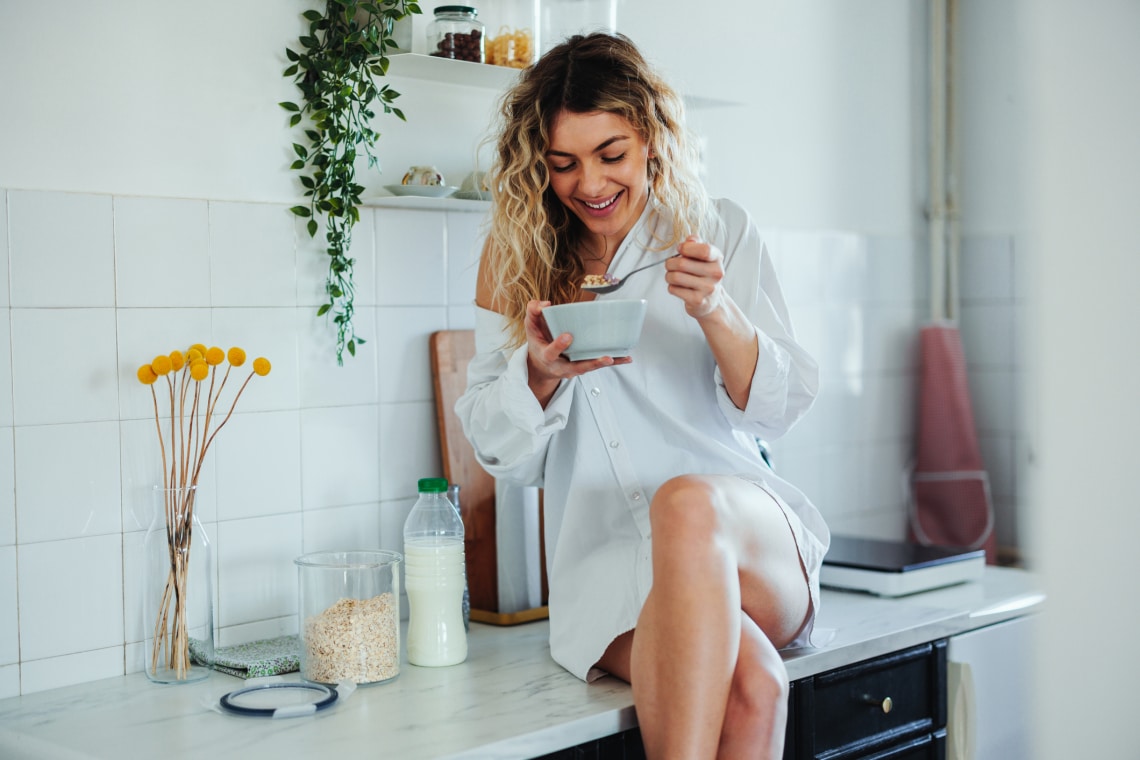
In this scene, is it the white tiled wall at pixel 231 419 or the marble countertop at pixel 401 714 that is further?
the white tiled wall at pixel 231 419

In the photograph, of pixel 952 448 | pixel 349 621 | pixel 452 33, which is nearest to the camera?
pixel 349 621

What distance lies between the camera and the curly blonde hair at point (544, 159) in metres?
1.61

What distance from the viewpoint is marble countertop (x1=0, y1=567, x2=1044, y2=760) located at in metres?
1.29

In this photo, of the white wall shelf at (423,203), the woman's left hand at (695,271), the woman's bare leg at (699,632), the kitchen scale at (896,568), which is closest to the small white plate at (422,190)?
the white wall shelf at (423,203)

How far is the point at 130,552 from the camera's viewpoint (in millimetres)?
1619

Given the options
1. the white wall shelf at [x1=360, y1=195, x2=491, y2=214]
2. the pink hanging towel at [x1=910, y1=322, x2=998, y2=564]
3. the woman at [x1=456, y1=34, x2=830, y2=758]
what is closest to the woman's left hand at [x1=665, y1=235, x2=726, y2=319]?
the woman at [x1=456, y1=34, x2=830, y2=758]

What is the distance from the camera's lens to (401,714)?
1.42 m

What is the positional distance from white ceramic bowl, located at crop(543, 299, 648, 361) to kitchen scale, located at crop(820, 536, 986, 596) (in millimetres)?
861

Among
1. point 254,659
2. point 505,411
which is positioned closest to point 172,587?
point 254,659

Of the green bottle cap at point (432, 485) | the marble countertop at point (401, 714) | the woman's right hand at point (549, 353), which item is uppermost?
the woman's right hand at point (549, 353)

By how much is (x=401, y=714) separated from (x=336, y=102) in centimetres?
91

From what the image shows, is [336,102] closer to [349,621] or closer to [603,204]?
[603,204]

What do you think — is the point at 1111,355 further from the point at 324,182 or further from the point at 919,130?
the point at 919,130

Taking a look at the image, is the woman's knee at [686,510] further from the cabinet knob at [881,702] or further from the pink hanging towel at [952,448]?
the pink hanging towel at [952,448]
